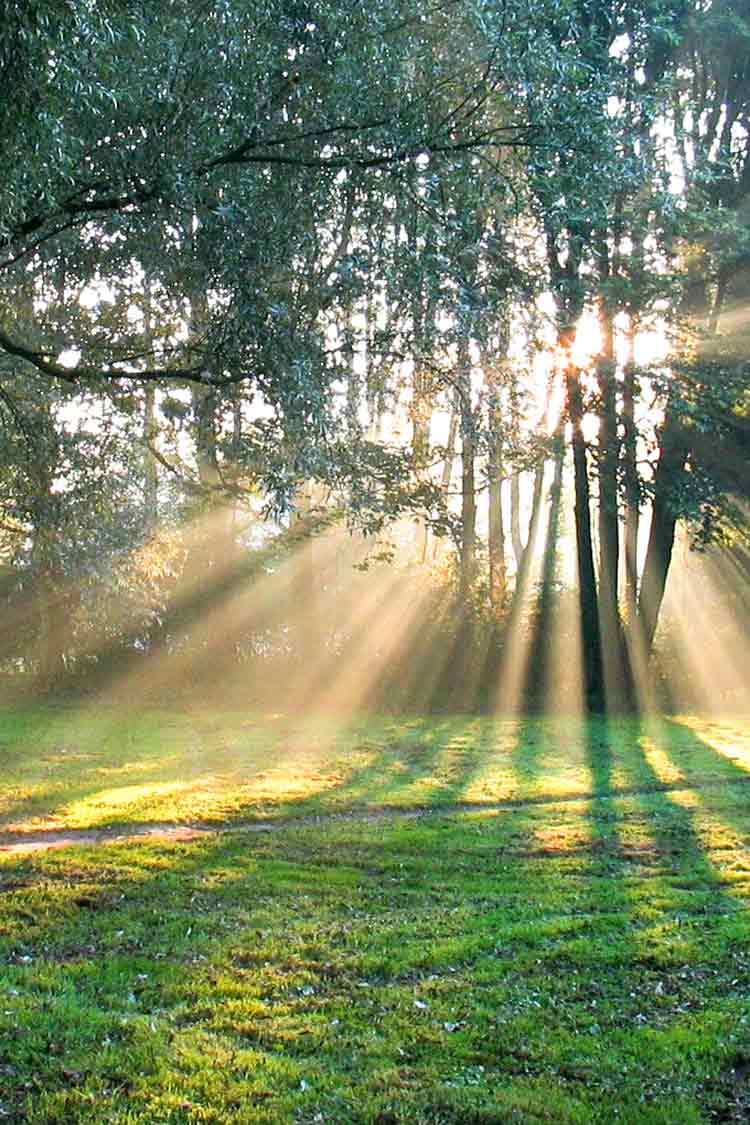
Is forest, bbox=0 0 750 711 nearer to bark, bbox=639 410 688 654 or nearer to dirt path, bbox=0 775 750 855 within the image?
dirt path, bbox=0 775 750 855

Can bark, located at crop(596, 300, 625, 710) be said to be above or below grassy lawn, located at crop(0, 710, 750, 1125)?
above

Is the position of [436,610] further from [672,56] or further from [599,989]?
[599,989]

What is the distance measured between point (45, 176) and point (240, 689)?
24.1m

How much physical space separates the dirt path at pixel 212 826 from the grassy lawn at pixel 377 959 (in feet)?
0.58

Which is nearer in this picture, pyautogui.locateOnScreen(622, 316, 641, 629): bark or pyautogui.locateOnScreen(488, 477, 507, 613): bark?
pyautogui.locateOnScreen(622, 316, 641, 629): bark

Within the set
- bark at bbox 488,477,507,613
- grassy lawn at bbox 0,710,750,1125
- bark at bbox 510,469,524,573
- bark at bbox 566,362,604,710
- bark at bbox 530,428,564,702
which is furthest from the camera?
bark at bbox 510,469,524,573

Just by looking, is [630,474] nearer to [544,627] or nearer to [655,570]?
[655,570]

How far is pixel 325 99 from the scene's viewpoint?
32.6 feet

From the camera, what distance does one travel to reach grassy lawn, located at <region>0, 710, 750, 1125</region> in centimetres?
567

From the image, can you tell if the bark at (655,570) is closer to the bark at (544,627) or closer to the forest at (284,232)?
the bark at (544,627)

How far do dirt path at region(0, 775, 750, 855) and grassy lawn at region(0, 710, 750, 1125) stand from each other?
177 millimetres

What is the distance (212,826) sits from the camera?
43.8ft

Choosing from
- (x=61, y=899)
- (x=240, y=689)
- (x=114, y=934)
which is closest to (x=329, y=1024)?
(x=114, y=934)

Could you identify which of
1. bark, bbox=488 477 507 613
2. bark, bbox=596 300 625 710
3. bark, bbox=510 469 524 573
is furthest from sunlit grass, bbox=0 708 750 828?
bark, bbox=510 469 524 573
